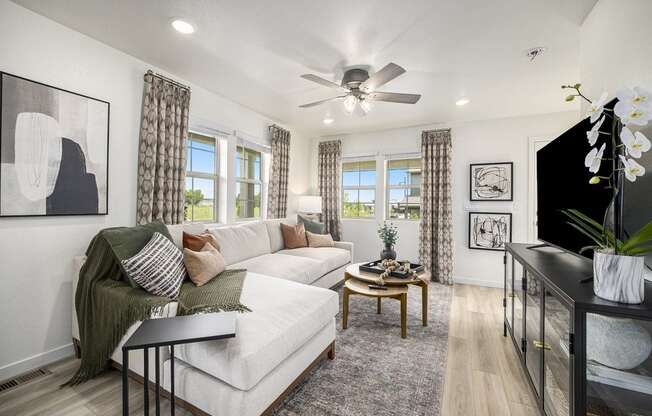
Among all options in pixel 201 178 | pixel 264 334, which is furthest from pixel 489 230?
pixel 201 178

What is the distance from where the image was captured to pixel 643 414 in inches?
38.6

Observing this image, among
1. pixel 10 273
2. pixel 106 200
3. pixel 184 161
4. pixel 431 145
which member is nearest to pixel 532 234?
pixel 431 145

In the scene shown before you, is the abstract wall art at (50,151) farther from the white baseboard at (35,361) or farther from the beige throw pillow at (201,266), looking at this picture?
the white baseboard at (35,361)

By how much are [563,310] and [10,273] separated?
3.25 m

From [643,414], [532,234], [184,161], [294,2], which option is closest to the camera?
[643,414]

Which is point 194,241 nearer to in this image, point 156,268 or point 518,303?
point 156,268

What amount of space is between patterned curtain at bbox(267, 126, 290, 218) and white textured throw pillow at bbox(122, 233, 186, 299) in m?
2.35

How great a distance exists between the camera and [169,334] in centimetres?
108

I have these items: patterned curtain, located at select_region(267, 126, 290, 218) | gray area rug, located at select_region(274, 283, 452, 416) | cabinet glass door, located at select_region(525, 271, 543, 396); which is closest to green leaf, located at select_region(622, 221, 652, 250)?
cabinet glass door, located at select_region(525, 271, 543, 396)

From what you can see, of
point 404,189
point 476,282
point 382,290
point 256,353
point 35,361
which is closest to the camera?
point 256,353

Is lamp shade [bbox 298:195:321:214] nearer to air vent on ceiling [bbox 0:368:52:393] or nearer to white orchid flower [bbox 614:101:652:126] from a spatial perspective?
air vent on ceiling [bbox 0:368:52:393]

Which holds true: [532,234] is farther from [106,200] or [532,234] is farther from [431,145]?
[106,200]

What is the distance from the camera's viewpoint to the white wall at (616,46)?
50.4 inches

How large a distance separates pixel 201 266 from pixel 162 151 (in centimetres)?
125
